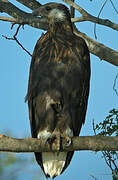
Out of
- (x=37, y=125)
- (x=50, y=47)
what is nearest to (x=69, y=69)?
(x=50, y=47)

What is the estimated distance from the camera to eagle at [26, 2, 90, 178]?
4047 millimetres

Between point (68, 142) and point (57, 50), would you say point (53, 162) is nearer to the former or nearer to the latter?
point (68, 142)

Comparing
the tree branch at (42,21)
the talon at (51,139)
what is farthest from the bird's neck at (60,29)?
the talon at (51,139)

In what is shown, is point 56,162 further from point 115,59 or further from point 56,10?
point 56,10

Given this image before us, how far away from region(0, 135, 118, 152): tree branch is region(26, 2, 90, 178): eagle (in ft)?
0.38

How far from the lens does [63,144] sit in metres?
3.95

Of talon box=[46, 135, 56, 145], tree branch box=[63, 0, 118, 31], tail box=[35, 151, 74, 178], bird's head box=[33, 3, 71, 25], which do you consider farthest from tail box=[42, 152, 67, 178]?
tree branch box=[63, 0, 118, 31]

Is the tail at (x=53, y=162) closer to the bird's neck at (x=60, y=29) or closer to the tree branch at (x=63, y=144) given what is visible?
the tree branch at (x=63, y=144)

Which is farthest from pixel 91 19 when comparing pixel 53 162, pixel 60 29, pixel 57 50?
pixel 53 162

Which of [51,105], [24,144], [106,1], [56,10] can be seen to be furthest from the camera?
[106,1]

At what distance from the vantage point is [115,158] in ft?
16.8

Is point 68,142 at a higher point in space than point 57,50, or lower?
lower

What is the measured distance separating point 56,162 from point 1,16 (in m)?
2.22

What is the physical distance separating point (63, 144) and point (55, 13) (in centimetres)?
167
